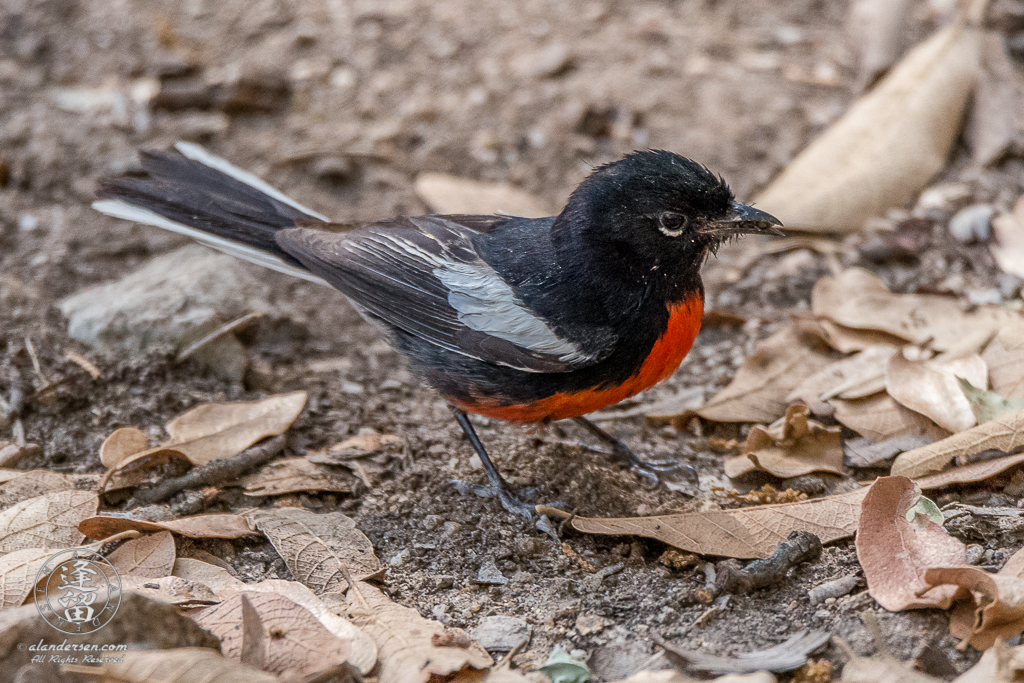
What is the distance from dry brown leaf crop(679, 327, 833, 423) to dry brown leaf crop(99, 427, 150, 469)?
250 centimetres

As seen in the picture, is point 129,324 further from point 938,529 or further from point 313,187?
point 938,529

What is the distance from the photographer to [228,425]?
385 centimetres

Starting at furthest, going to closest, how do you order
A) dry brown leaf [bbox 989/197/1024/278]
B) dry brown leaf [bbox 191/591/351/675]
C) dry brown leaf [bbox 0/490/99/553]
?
dry brown leaf [bbox 989/197/1024/278] → dry brown leaf [bbox 0/490/99/553] → dry brown leaf [bbox 191/591/351/675]

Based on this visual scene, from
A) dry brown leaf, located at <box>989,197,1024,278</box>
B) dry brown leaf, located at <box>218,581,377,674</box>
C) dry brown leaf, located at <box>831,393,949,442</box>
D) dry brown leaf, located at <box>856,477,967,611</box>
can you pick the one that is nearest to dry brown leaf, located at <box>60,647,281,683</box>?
dry brown leaf, located at <box>218,581,377,674</box>

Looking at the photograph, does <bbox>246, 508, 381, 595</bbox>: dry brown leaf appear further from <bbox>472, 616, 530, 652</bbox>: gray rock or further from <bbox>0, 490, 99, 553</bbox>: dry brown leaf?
<bbox>0, 490, 99, 553</bbox>: dry brown leaf

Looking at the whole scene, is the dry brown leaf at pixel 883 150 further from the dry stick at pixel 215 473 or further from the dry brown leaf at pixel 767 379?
the dry stick at pixel 215 473

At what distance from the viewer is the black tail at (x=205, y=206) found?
163 inches

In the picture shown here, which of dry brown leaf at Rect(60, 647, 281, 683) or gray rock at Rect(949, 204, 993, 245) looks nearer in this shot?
dry brown leaf at Rect(60, 647, 281, 683)

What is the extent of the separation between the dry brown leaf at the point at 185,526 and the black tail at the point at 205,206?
1339 mm

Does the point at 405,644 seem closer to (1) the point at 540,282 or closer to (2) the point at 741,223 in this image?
(1) the point at 540,282

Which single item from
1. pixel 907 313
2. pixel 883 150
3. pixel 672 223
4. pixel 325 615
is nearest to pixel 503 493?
pixel 325 615

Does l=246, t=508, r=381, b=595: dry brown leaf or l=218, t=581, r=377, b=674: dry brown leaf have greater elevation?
l=218, t=581, r=377, b=674: dry brown leaf

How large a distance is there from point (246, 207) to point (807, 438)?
111 inches

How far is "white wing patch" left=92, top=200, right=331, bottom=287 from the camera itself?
165 inches
